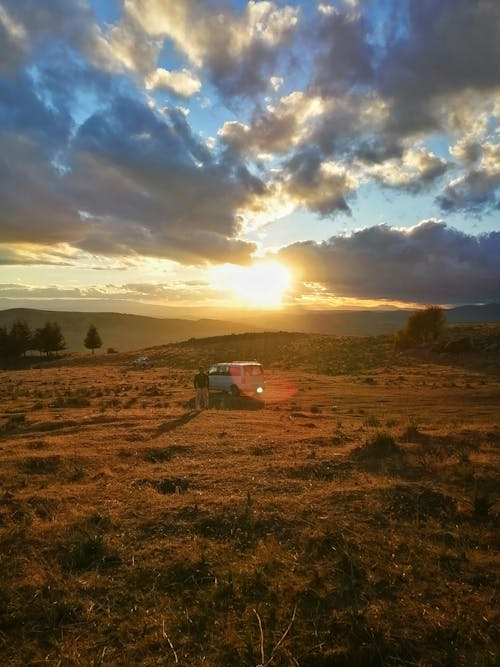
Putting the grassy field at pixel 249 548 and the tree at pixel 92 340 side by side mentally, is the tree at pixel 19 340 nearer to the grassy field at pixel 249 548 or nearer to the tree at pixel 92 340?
the tree at pixel 92 340

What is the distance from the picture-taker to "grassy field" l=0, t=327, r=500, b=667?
4.22m

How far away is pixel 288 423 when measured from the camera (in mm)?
16156


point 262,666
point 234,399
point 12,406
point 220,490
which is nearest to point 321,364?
point 234,399

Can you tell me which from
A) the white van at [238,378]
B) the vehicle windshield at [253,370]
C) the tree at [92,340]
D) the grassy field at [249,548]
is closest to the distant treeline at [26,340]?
the tree at [92,340]

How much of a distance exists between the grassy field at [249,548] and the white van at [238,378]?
10.6 metres

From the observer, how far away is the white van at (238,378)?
24.3 m

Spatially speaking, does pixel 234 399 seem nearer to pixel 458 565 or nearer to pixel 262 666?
pixel 458 565

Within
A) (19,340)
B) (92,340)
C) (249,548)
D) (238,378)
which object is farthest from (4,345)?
(249,548)

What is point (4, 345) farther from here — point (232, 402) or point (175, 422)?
point (175, 422)

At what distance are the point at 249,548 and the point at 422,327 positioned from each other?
61.6 meters

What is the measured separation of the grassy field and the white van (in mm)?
10583

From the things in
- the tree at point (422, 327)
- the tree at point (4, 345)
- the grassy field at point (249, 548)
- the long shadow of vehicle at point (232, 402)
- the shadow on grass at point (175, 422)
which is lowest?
the tree at point (4, 345)

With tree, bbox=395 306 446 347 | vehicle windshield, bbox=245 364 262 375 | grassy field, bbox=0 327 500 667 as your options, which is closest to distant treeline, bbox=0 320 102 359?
tree, bbox=395 306 446 347

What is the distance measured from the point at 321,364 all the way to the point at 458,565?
49.6 m
